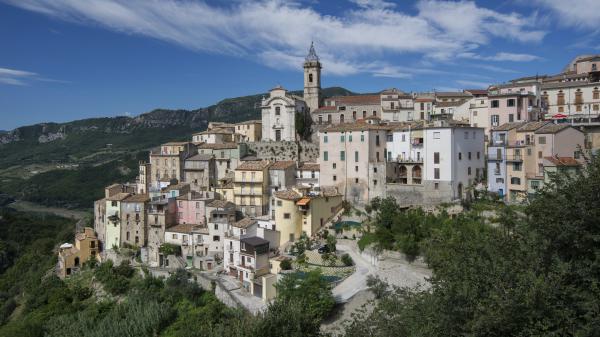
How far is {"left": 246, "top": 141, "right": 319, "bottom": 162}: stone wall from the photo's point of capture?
5314 cm

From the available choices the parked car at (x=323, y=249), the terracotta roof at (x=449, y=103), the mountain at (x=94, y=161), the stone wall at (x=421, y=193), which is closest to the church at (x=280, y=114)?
the terracotta roof at (x=449, y=103)

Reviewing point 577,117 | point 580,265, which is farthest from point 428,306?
point 577,117

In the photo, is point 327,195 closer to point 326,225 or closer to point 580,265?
point 326,225

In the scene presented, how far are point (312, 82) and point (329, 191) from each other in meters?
25.5

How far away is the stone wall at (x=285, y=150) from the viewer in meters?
53.1

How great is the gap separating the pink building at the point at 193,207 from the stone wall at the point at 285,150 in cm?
920

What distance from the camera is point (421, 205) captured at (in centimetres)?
3831

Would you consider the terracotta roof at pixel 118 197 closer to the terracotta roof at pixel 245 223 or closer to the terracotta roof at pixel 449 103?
the terracotta roof at pixel 245 223

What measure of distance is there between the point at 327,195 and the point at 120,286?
20.3 m

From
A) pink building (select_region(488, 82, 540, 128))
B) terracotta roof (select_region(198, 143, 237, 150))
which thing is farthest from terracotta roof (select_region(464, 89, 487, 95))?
terracotta roof (select_region(198, 143, 237, 150))

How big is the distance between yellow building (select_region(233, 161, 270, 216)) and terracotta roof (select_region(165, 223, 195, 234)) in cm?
495

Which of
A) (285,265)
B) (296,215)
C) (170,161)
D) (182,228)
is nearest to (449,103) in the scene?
(296,215)

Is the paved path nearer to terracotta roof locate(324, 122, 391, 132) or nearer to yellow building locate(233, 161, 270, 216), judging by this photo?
terracotta roof locate(324, 122, 391, 132)

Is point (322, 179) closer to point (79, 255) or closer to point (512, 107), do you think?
point (512, 107)
